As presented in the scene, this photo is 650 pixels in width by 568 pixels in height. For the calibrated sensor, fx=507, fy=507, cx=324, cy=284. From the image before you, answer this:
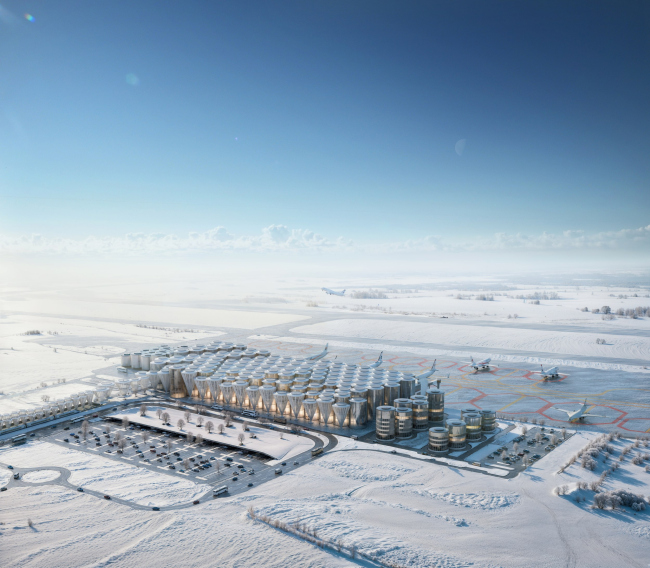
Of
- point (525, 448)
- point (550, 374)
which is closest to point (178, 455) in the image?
point (525, 448)

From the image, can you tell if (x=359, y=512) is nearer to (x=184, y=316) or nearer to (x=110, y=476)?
(x=110, y=476)

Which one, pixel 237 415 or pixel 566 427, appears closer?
pixel 566 427

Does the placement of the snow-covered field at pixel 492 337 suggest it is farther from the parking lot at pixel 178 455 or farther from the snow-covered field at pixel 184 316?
the parking lot at pixel 178 455

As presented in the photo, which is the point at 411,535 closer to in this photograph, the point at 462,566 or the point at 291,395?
the point at 462,566

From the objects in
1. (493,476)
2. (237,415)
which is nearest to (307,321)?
(237,415)

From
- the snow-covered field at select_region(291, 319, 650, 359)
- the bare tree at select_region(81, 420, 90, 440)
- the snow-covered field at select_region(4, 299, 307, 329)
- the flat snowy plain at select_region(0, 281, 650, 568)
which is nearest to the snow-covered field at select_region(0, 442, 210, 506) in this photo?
the flat snowy plain at select_region(0, 281, 650, 568)

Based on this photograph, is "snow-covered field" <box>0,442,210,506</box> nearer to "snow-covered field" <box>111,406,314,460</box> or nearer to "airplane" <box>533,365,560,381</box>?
"snow-covered field" <box>111,406,314,460</box>
